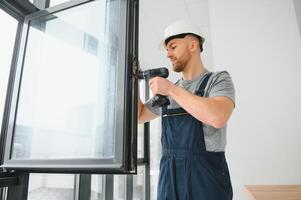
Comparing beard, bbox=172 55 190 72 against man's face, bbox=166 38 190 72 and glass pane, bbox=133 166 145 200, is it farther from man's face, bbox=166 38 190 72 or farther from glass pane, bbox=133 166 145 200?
glass pane, bbox=133 166 145 200

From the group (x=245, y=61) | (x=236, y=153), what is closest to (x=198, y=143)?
(x=236, y=153)

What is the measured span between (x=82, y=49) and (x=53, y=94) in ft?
0.90

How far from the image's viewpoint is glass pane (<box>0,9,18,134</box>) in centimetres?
130

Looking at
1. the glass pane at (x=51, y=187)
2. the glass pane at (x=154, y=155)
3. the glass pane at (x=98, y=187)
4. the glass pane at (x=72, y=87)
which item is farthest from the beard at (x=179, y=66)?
the glass pane at (x=154, y=155)

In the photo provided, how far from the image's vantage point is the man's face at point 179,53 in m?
1.27

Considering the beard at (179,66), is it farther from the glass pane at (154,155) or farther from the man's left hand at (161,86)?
the glass pane at (154,155)

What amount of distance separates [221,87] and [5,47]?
3.95 feet

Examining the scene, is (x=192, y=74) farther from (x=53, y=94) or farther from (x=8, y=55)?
(x=8, y=55)

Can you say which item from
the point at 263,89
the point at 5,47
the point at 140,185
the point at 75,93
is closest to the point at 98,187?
the point at 140,185

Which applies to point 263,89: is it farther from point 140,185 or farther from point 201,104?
point 140,185

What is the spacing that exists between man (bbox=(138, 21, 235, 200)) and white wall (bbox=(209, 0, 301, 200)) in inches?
40.9

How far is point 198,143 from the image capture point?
1.03 meters

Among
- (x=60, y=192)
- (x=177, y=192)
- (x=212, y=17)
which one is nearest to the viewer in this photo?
(x=177, y=192)

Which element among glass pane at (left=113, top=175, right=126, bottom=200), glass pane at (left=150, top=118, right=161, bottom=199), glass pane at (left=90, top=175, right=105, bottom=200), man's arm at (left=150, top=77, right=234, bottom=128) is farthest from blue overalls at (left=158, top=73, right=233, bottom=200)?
glass pane at (left=150, top=118, right=161, bottom=199)
